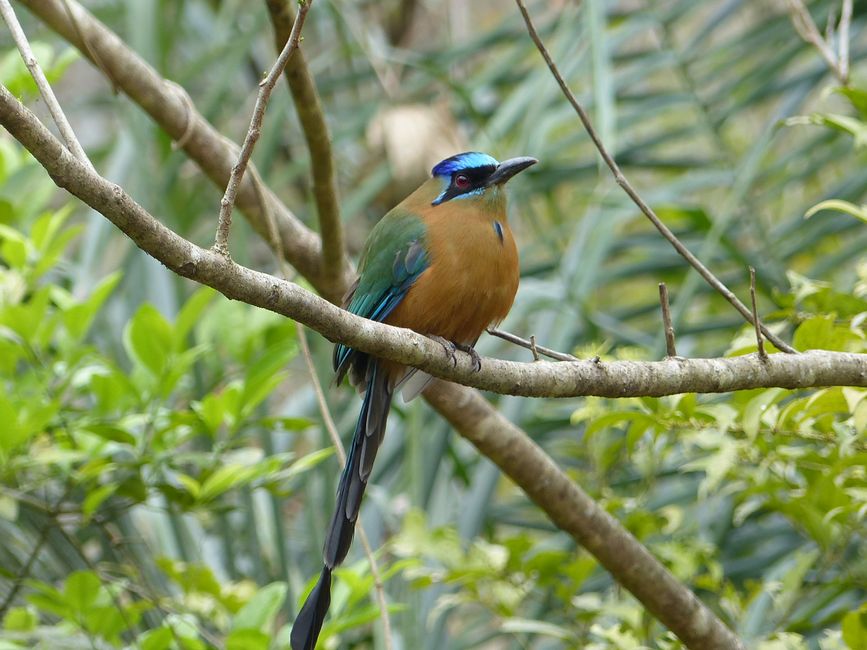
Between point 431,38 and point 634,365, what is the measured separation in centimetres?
367

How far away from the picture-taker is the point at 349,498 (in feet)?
6.66

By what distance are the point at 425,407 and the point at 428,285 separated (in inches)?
37.0

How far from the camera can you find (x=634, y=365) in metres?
1.68

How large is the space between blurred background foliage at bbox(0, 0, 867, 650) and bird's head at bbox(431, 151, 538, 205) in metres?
0.30

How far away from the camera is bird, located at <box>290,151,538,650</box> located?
2.22 m

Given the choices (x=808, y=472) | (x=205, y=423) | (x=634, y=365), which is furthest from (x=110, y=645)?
(x=808, y=472)

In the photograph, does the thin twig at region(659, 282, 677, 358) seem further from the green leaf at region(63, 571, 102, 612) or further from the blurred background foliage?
the green leaf at region(63, 571, 102, 612)

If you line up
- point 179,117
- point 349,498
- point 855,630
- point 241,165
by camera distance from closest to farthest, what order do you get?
point 241,165, point 855,630, point 349,498, point 179,117

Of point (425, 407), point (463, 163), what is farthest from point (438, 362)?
point (425, 407)

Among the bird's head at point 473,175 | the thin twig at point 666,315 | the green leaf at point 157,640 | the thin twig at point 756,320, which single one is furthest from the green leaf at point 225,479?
the thin twig at point 756,320

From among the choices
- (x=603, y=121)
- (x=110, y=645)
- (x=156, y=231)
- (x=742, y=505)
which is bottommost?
(x=110, y=645)

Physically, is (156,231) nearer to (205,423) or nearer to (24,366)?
(205,423)

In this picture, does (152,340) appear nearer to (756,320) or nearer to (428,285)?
(428,285)

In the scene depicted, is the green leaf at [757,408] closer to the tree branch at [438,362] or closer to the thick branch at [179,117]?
the tree branch at [438,362]
